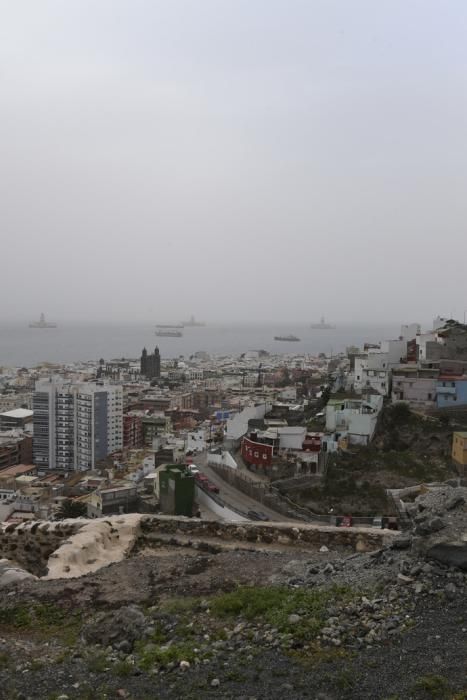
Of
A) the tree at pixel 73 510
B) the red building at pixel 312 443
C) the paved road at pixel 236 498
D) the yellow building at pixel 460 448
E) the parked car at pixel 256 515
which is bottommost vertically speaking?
the tree at pixel 73 510

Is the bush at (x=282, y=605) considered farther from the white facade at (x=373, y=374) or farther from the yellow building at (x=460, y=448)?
the white facade at (x=373, y=374)

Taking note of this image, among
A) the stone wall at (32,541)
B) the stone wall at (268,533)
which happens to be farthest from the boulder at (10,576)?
the stone wall at (268,533)

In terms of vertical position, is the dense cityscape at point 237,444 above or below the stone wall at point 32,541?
below

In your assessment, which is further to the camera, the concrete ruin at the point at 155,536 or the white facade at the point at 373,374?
the white facade at the point at 373,374

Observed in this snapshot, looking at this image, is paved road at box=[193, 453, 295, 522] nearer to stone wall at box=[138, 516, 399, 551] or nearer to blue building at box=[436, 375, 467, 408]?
blue building at box=[436, 375, 467, 408]

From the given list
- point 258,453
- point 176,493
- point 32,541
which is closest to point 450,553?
point 32,541

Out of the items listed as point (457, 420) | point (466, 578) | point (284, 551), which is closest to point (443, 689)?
point (466, 578)

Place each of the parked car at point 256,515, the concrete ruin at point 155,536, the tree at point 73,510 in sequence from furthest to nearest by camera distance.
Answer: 1. the tree at point 73,510
2. the parked car at point 256,515
3. the concrete ruin at point 155,536
